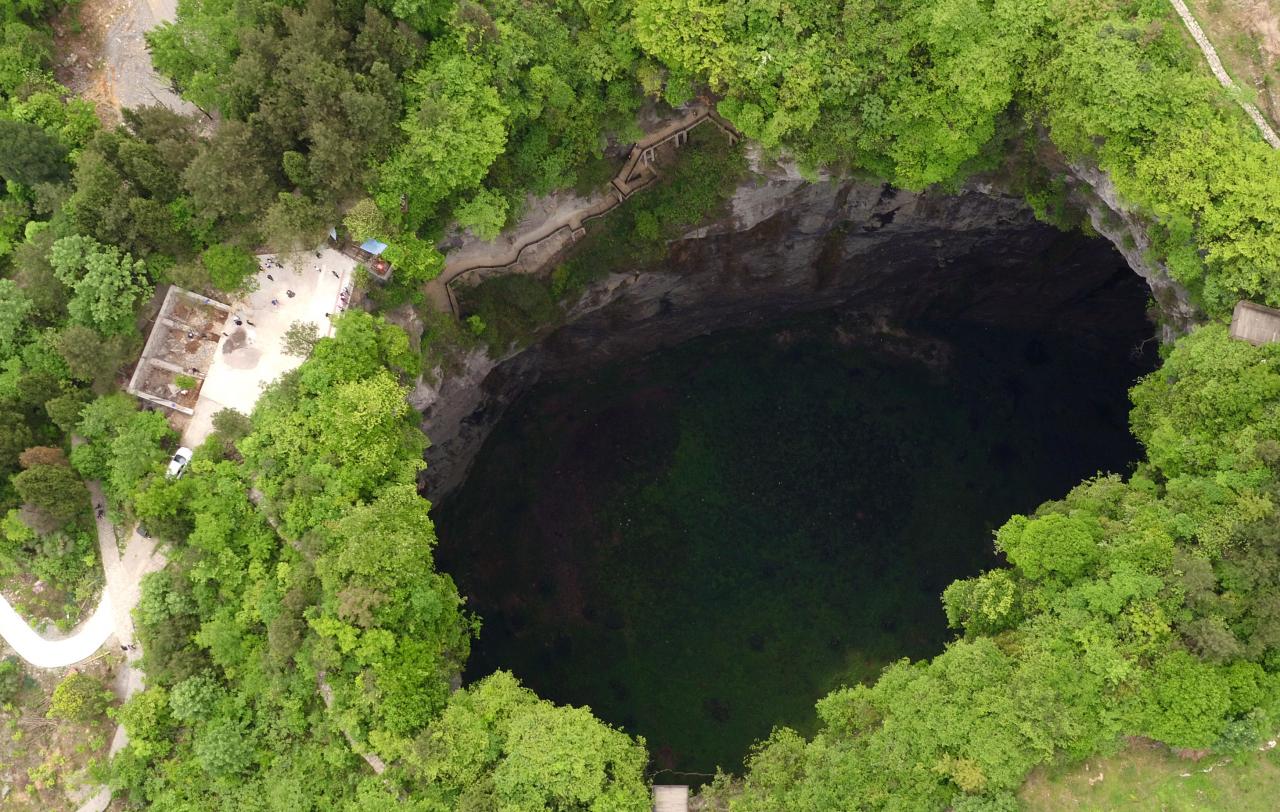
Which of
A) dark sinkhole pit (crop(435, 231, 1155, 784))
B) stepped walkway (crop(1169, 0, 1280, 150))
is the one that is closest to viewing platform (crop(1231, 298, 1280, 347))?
stepped walkway (crop(1169, 0, 1280, 150))

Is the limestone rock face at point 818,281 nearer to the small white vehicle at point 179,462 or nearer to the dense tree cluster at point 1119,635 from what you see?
the small white vehicle at point 179,462

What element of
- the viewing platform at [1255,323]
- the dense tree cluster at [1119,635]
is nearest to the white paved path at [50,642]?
the dense tree cluster at [1119,635]

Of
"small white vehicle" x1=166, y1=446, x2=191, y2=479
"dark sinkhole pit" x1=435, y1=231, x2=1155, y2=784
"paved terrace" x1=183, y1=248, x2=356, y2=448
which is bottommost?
"dark sinkhole pit" x1=435, y1=231, x2=1155, y2=784

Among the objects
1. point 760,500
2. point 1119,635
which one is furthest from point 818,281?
point 1119,635

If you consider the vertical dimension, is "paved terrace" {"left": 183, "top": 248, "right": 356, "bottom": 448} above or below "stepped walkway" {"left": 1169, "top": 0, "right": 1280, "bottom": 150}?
below

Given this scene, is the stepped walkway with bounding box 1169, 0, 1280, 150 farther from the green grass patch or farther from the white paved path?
the white paved path

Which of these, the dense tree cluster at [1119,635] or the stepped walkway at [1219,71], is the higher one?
the stepped walkway at [1219,71]

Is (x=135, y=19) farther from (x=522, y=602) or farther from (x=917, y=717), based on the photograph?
(x=917, y=717)

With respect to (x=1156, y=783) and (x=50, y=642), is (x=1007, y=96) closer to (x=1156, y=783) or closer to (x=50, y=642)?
(x=1156, y=783)
